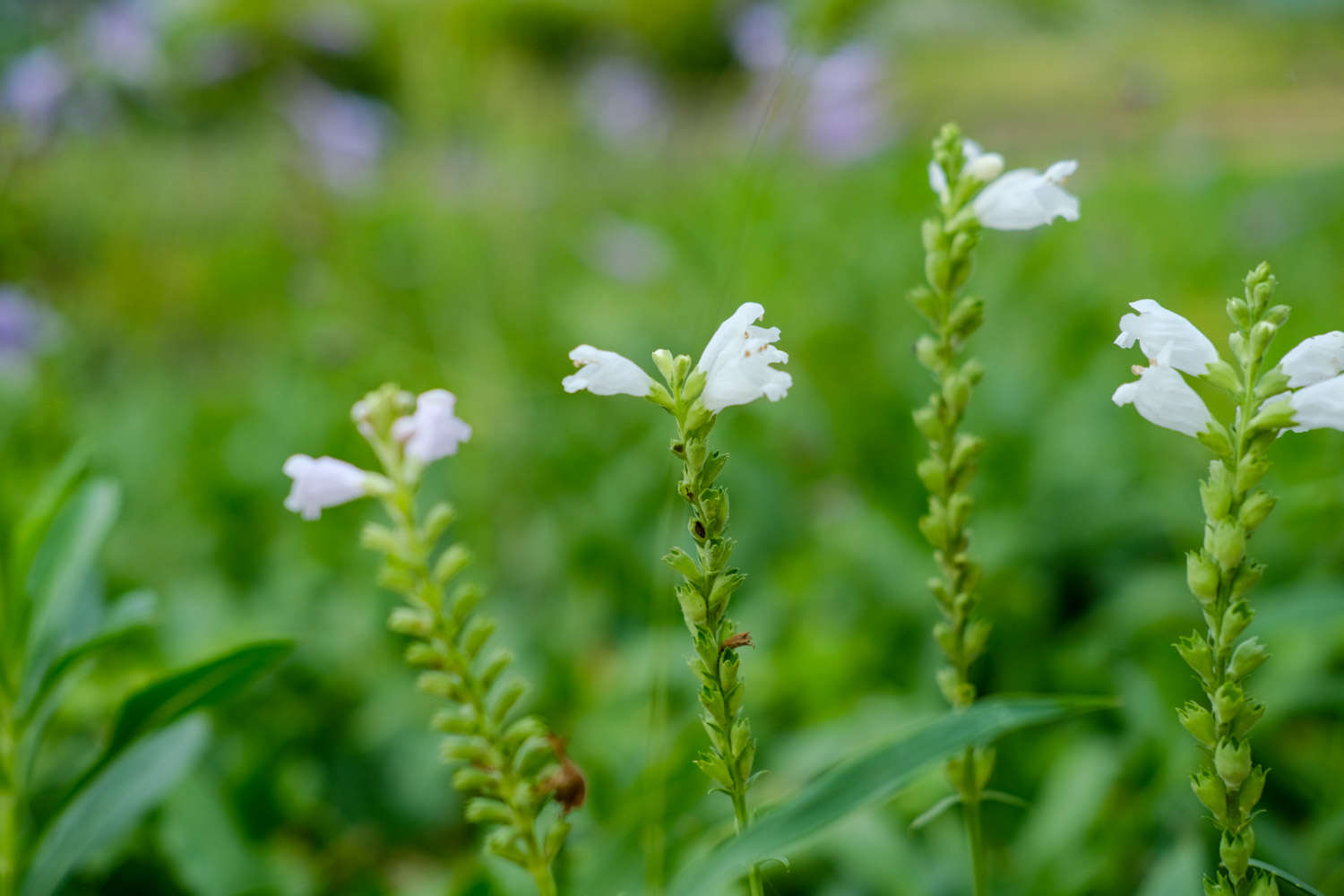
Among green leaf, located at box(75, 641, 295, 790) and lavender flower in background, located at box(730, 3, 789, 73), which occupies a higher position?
lavender flower in background, located at box(730, 3, 789, 73)

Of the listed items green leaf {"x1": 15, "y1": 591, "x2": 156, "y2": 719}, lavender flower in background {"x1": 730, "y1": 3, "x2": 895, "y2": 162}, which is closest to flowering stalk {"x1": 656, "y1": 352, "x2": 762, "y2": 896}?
green leaf {"x1": 15, "y1": 591, "x2": 156, "y2": 719}

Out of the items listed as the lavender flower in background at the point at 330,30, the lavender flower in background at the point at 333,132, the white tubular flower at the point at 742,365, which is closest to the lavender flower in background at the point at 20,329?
the lavender flower in background at the point at 333,132

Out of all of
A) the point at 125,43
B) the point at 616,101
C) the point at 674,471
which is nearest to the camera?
→ the point at 674,471

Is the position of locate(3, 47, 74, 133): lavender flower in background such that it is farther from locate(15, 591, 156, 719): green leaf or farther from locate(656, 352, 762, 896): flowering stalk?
locate(656, 352, 762, 896): flowering stalk

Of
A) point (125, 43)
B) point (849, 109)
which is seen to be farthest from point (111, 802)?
point (849, 109)

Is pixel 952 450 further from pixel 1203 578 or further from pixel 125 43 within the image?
pixel 125 43

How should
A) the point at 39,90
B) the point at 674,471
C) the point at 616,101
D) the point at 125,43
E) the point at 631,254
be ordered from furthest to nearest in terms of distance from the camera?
the point at 616,101 → the point at 631,254 → the point at 125,43 → the point at 39,90 → the point at 674,471
